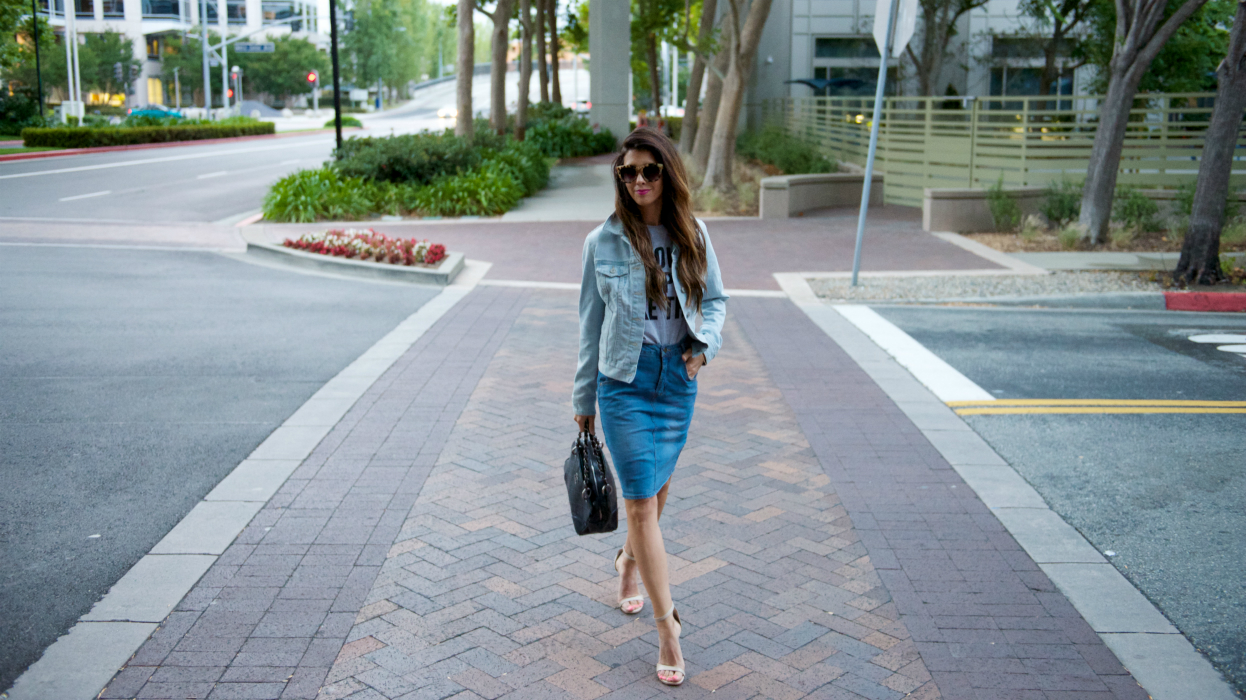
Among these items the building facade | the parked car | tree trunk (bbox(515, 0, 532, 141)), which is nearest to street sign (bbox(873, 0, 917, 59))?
tree trunk (bbox(515, 0, 532, 141))

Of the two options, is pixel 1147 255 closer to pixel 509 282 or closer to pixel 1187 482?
pixel 509 282

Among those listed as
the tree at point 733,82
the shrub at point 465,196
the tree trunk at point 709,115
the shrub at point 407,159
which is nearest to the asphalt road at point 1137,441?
the shrub at point 465,196

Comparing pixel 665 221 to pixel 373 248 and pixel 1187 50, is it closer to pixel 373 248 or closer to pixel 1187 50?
pixel 373 248

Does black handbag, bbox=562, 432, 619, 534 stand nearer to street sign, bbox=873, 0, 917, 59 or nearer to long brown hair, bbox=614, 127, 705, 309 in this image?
long brown hair, bbox=614, 127, 705, 309

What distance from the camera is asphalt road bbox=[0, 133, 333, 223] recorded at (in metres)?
19.0

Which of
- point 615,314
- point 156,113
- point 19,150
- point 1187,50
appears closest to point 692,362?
point 615,314

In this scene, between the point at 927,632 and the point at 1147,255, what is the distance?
39.9 feet

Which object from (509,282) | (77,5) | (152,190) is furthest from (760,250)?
(77,5)

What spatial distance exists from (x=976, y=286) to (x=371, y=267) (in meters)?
7.18

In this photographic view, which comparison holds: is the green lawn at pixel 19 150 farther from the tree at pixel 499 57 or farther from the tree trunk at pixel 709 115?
the tree trunk at pixel 709 115

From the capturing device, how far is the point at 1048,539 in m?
4.95

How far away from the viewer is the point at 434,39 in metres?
153

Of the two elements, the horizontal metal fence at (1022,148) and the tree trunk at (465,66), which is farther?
the tree trunk at (465,66)

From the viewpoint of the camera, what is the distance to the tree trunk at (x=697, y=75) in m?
25.4
